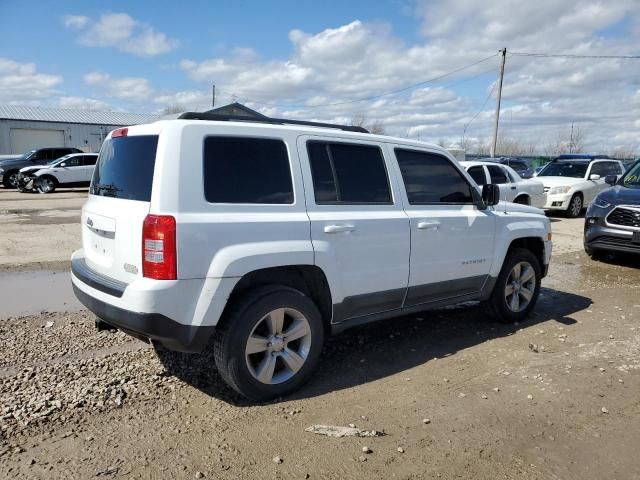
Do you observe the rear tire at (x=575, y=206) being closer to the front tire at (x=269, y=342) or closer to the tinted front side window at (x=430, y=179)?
the tinted front side window at (x=430, y=179)

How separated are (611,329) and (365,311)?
118 inches

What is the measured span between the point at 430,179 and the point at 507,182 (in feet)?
29.7

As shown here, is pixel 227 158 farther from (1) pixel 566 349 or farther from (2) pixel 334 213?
(1) pixel 566 349

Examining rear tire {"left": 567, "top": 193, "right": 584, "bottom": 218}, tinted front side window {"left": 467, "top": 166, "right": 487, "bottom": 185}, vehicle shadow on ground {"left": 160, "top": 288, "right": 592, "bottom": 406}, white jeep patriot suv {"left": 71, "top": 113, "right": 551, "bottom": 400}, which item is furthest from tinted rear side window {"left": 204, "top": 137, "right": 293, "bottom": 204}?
rear tire {"left": 567, "top": 193, "right": 584, "bottom": 218}

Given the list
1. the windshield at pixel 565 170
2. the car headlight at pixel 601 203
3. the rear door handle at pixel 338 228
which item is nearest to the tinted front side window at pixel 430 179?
the rear door handle at pixel 338 228

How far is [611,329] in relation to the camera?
536 cm

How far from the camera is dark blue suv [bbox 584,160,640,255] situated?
797 cm

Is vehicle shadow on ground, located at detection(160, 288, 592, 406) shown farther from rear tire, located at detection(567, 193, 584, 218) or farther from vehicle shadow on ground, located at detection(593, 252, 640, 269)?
rear tire, located at detection(567, 193, 584, 218)

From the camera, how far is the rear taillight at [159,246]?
3.06m

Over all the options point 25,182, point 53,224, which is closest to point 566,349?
point 53,224

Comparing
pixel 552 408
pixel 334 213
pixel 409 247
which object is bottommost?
pixel 552 408

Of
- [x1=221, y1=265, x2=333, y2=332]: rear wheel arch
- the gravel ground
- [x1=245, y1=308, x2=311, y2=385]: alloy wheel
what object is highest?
[x1=221, y1=265, x2=333, y2=332]: rear wheel arch

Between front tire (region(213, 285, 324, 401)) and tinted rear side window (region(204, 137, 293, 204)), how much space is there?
657 mm

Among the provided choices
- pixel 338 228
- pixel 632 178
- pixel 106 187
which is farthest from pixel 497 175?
pixel 106 187
